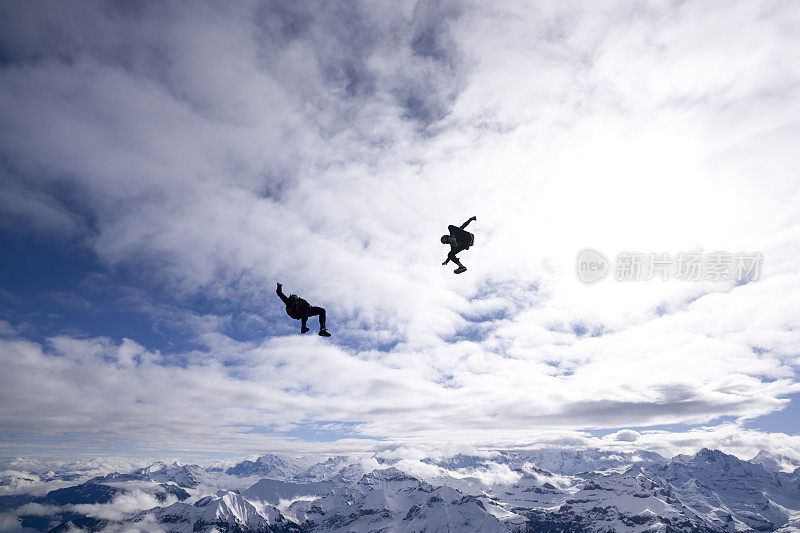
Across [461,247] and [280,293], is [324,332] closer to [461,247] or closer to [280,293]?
[280,293]

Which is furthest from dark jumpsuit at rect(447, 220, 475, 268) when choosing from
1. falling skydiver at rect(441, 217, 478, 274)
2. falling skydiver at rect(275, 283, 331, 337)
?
falling skydiver at rect(275, 283, 331, 337)

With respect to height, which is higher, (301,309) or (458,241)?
(458,241)

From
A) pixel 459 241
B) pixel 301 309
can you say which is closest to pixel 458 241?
pixel 459 241

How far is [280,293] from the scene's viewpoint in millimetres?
15336

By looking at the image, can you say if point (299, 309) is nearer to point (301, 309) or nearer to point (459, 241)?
point (301, 309)

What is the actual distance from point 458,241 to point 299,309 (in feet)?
24.6

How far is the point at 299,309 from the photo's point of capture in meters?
15.8

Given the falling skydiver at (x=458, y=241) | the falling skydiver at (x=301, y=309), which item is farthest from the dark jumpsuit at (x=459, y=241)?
the falling skydiver at (x=301, y=309)

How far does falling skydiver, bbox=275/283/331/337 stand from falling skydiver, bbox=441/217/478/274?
241 inches

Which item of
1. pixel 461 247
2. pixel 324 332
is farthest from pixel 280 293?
pixel 461 247

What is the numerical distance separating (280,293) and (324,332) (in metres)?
2.65

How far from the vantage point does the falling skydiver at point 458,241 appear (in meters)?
15.9

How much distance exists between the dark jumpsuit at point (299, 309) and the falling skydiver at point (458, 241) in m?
6.14

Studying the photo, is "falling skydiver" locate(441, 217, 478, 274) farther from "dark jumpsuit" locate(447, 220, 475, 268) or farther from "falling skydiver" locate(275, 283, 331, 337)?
"falling skydiver" locate(275, 283, 331, 337)
